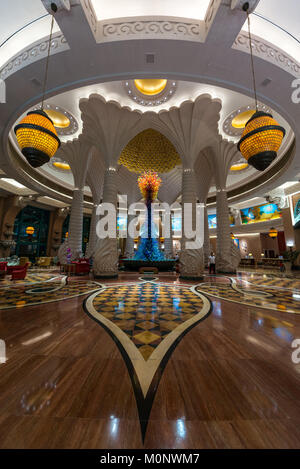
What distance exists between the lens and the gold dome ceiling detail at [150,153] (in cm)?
1100

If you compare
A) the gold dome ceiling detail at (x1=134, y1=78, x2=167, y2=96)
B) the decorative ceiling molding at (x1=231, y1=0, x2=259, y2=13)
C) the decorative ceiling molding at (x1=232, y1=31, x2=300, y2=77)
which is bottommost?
the decorative ceiling molding at (x1=231, y1=0, x2=259, y2=13)

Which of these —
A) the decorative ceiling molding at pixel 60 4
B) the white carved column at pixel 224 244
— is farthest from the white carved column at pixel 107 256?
the white carved column at pixel 224 244

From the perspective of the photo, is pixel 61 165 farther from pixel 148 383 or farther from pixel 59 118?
pixel 148 383

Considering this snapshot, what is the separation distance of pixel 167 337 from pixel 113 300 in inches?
74.5

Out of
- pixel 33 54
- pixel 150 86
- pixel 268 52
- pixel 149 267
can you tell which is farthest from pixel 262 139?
pixel 149 267

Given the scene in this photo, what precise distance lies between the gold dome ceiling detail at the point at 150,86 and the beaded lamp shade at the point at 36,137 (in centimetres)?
532

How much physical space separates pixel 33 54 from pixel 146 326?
5736 mm

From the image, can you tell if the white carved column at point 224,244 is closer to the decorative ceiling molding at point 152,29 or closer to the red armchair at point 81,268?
the red armchair at point 81,268

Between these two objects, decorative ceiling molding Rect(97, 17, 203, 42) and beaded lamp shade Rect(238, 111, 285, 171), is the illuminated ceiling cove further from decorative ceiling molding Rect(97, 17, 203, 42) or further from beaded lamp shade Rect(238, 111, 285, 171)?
beaded lamp shade Rect(238, 111, 285, 171)

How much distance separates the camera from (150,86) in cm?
686

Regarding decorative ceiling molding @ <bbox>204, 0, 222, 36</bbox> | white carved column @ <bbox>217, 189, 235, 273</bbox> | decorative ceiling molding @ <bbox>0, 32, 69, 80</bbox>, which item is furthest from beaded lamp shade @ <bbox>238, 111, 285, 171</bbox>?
white carved column @ <bbox>217, 189, 235, 273</bbox>

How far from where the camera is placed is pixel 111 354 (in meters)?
1.65

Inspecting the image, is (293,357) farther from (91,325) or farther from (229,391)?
(91,325)

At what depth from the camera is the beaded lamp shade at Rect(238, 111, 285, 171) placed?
2.72 meters
